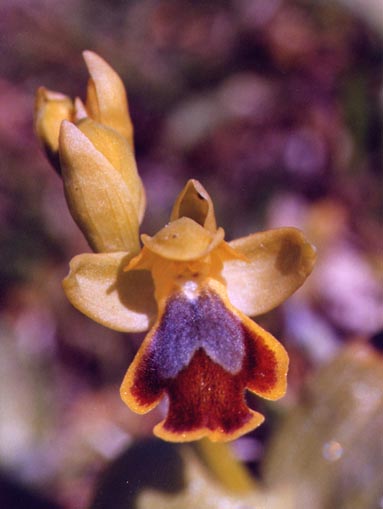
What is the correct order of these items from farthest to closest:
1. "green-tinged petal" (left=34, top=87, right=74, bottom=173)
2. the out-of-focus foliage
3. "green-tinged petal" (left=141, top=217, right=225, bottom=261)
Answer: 1. the out-of-focus foliage
2. "green-tinged petal" (left=34, top=87, right=74, bottom=173)
3. "green-tinged petal" (left=141, top=217, right=225, bottom=261)

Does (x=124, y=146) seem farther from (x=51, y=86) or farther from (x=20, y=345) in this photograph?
(x=51, y=86)

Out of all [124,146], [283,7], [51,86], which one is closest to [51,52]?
[51,86]

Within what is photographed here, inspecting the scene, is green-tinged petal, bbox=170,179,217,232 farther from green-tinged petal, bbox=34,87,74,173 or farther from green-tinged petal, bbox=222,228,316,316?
green-tinged petal, bbox=34,87,74,173

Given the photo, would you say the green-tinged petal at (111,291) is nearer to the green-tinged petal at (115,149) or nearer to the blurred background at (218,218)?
the green-tinged petal at (115,149)

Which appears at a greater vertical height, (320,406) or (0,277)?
(320,406)

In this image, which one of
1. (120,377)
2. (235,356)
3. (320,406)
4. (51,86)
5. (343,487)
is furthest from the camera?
(51,86)

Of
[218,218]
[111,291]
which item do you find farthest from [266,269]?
[218,218]

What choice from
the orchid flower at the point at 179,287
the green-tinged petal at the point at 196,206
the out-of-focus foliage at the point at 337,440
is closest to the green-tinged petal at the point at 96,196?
the orchid flower at the point at 179,287

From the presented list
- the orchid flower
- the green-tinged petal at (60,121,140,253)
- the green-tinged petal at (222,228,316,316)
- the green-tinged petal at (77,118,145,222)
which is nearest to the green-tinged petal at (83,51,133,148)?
the orchid flower
